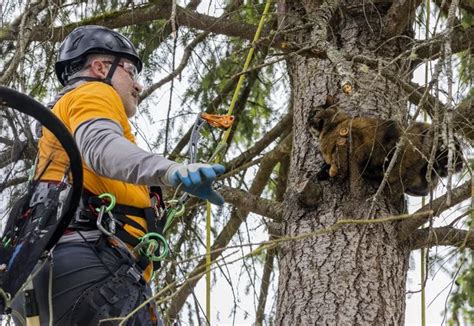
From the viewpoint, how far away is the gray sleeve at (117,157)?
2402 millimetres

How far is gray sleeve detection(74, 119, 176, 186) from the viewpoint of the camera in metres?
2.40

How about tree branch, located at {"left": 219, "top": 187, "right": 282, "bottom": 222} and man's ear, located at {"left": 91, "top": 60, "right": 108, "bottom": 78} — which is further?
tree branch, located at {"left": 219, "top": 187, "right": 282, "bottom": 222}

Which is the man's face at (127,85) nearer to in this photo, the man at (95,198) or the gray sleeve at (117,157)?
the man at (95,198)

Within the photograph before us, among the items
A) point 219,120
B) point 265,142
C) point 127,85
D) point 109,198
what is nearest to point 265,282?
point 265,142

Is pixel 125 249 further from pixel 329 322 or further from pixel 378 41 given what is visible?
pixel 378 41

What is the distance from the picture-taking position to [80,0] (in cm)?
412

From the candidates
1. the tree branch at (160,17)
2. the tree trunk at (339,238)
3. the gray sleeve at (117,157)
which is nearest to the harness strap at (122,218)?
the gray sleeve at (117,157)

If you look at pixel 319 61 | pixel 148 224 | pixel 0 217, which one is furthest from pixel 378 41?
pixel 0 217

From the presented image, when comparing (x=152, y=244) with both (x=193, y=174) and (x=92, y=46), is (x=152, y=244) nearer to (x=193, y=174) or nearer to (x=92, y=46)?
(x=193, y=174)

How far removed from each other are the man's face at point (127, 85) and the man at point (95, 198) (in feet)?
0.11

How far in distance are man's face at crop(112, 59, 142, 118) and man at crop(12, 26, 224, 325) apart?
0.03 m

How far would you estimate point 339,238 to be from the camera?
3.42m

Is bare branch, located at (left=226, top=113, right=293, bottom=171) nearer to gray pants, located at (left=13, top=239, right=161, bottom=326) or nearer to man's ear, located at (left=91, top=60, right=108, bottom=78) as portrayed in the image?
man's ear, located at (left=91, top=60, right=108, bottom=78)

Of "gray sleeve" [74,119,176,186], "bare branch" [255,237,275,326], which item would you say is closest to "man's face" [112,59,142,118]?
"gray sleeve" [74,119,176,186]
